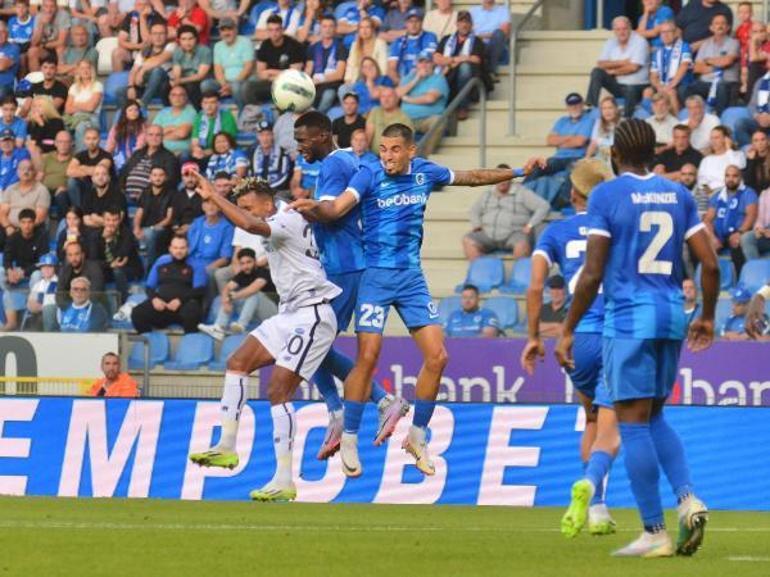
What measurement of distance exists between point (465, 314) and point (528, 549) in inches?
422

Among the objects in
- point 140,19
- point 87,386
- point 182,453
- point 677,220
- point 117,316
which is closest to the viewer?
point 677,220

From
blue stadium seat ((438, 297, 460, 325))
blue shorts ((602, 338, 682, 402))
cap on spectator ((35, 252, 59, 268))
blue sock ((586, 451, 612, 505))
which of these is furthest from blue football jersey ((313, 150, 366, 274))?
cap on spectator ((35, 252, 59, 268))

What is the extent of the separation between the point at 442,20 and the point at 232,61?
291cm

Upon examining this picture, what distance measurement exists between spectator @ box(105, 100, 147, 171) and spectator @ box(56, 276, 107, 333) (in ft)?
16.0

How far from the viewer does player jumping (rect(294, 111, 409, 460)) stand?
14.7 m

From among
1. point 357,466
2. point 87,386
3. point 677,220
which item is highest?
point 677,220

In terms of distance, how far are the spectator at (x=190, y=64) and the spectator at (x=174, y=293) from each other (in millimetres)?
3603

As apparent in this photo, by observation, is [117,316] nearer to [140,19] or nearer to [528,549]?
[140,19]

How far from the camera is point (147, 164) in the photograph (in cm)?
2636

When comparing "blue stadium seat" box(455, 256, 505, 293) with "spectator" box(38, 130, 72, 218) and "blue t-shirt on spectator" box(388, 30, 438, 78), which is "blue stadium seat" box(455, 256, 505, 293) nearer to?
"blue t-shirt on spectator" box(388, 30, 438, 78)

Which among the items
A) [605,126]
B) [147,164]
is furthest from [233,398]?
[147,164]

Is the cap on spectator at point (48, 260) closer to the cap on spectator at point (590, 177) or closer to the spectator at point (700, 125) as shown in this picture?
the spectator at point (700, 125)

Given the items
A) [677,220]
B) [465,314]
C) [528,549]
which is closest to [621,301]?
[677,220]

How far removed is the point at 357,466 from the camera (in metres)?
14.9
